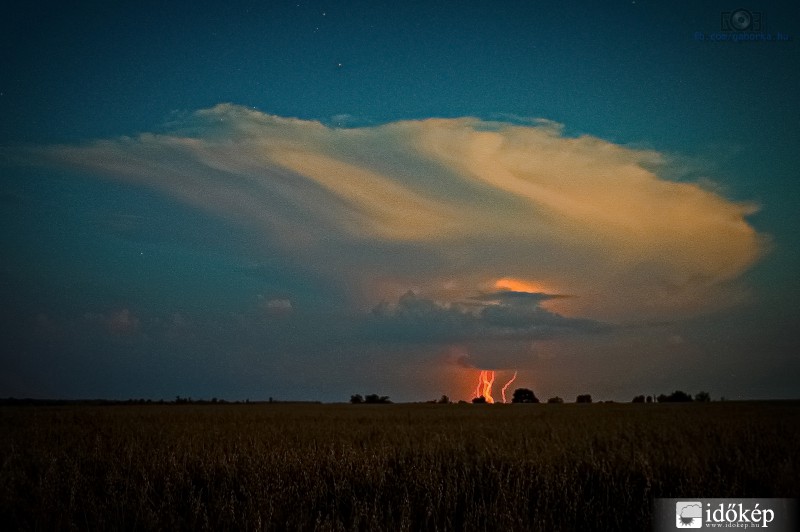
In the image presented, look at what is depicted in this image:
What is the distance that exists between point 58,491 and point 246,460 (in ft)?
9.99

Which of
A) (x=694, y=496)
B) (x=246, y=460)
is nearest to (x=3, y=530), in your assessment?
(x=246, y=460)

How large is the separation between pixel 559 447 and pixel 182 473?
7.59m

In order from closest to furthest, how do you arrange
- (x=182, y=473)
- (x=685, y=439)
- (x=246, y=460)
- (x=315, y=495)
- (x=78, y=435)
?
(x=315, y=495) < (x=182, y=473) < (x=246, y=460) < (x=685, y=439) < (x=78, y=435)

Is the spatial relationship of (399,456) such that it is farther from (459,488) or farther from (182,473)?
(182,473)

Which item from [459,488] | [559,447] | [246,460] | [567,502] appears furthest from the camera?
[559,447]

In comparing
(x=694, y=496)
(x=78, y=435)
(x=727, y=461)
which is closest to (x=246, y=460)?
(x=694, y=496)

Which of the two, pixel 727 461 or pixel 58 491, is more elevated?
pixel 727 461

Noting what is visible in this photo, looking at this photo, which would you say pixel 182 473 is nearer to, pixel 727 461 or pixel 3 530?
pixel 3 530

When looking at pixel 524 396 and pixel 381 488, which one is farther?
pixel 524 396

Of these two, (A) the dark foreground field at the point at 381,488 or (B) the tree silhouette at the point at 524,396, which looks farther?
(B) the tree silhouette at the point at 524,396

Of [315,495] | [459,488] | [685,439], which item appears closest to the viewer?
[315,495]

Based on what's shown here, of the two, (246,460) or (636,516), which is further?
(246,460)

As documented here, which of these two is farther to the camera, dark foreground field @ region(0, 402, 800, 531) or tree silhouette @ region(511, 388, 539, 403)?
tree silhouette @ region(511, 388, 539, 403)

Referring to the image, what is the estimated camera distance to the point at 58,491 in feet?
32.5
